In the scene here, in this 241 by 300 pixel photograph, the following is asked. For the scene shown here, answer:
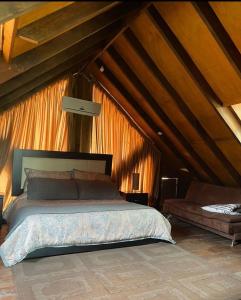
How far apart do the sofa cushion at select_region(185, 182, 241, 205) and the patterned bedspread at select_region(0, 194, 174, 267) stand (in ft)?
4.85

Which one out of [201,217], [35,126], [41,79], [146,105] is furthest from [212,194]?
[41,79]

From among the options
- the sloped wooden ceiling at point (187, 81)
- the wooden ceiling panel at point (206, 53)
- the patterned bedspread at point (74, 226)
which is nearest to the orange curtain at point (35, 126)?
the sloped wooden ceiling at point (187, 81)

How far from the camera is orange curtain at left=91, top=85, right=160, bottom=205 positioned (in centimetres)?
505

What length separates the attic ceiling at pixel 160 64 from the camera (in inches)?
72.6

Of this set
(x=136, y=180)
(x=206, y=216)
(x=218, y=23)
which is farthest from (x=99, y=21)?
(x=136, y=180)

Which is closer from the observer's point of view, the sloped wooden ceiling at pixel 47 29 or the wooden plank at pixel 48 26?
the sloped wooden ceiling at pixel 47 29

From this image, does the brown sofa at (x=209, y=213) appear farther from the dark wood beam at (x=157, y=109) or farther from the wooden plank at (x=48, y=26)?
the wooden plank at (x=48, y=26)

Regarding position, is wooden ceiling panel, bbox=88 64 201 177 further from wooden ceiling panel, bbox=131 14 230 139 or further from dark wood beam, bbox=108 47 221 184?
wooden ceiling panel, bbox=131 14 230 139

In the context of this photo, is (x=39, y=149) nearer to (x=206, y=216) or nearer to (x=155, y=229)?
(x=155, y=229)

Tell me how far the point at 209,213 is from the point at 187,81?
1.98 metres

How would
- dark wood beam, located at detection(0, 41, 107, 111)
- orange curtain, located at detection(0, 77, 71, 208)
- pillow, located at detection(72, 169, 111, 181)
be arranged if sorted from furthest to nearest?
pillow, located at detection(72, 169, 111, 181)
orange curtain, located at detection(0, 77, 71, 208)
dark wood beam, located at detection(0, 41, 107, 111)

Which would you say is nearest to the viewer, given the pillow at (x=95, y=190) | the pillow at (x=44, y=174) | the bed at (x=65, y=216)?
the bed at (x=65, y=216)

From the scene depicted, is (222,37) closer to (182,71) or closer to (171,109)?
(182,71)

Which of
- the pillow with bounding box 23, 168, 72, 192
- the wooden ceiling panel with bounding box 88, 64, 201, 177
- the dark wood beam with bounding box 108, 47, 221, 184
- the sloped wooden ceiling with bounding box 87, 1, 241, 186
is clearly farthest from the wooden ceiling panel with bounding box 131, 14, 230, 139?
the pillow with bounding box 23, 168, 72, 192
